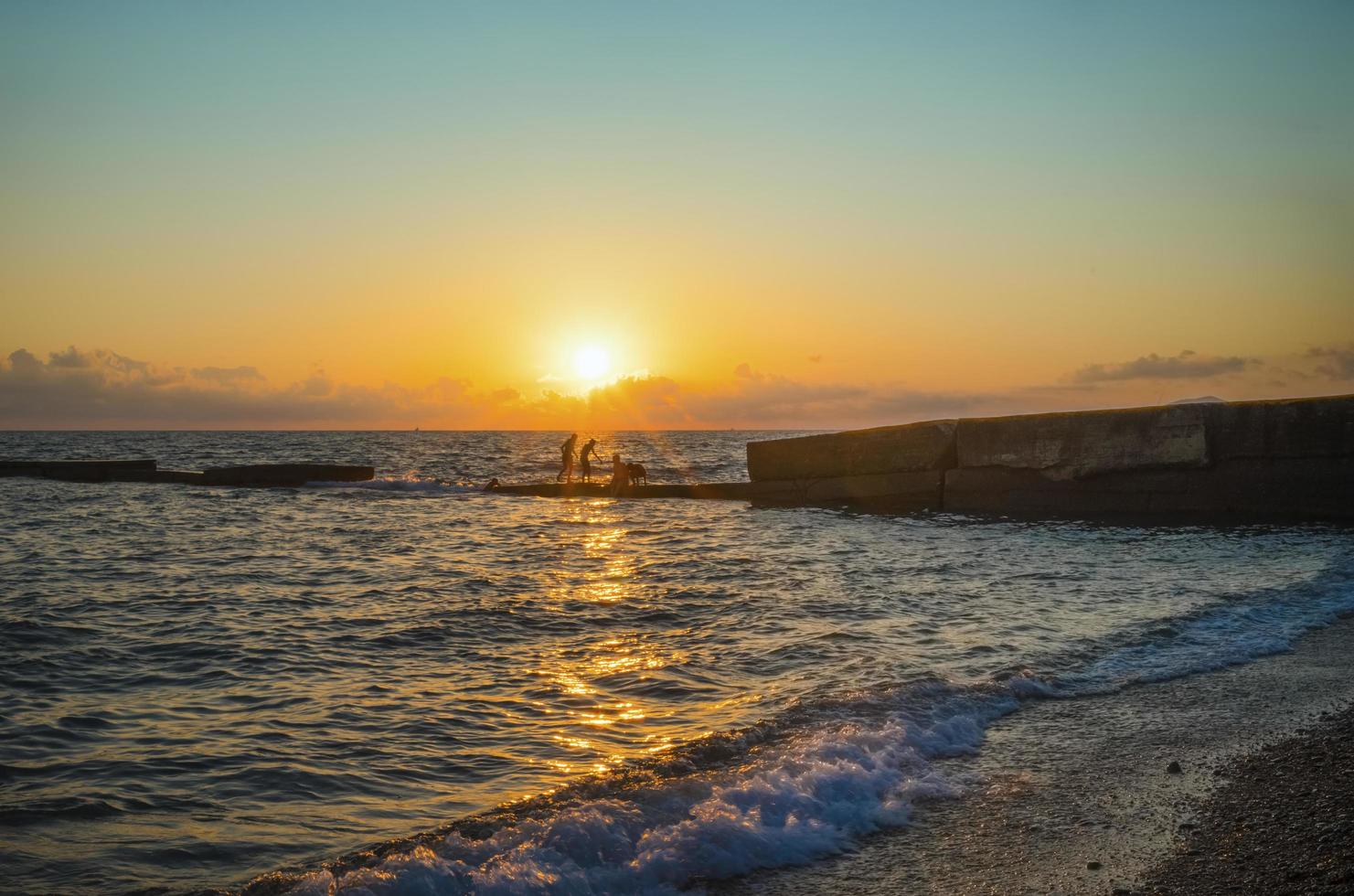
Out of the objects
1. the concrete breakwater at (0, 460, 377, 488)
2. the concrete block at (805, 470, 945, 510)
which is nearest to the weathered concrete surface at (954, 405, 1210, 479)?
the concrete block at (805, 470, 945, 510)

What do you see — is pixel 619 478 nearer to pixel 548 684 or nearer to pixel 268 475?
pixel 268 475

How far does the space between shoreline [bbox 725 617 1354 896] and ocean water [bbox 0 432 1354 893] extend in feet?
0.61

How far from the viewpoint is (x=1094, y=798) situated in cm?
458

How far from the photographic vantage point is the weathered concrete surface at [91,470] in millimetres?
31219

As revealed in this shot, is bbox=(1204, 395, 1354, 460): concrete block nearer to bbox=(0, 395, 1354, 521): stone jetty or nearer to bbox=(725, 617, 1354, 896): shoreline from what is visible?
bbox=(0, 395, 1354, 521): stone jetty

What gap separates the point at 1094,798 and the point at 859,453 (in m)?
16.0

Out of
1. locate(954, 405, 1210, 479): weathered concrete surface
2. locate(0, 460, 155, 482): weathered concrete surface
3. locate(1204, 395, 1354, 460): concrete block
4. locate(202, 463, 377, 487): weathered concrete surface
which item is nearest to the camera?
locate(1204, 395, 1354, 460): concrete block

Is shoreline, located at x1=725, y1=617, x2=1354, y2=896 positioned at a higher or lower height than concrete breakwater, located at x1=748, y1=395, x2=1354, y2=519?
lower

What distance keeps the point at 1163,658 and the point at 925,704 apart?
265cm

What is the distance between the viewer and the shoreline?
379 cm

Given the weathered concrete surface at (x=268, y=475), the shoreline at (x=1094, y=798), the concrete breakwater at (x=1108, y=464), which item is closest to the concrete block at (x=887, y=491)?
the concrete breakwater at (x=1108, y=464)

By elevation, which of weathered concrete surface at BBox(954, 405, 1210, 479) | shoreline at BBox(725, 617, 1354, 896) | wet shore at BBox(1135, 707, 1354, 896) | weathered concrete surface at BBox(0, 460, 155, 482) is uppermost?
weathered concrete surface at BBox(954, 405, 1210, 479)

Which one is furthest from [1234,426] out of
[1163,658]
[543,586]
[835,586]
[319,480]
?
[319,480]

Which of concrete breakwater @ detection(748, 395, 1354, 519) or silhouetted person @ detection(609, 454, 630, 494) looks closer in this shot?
concrete breakwater @ detection(748, 395, 1354, 519)
